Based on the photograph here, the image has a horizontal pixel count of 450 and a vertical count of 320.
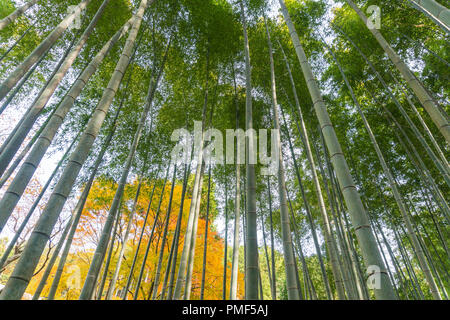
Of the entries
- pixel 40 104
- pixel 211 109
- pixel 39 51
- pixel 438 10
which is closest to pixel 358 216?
pixel 438 10

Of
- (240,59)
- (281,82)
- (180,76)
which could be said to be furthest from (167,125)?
(281,82)

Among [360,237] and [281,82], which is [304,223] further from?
[360,237]

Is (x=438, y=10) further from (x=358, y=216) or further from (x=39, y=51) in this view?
(x=39, y=51)

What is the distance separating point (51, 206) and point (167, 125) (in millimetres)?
4808

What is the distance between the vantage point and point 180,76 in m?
5.66

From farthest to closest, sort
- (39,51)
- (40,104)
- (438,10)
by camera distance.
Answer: (39,51) < (40,104) < (438,10)

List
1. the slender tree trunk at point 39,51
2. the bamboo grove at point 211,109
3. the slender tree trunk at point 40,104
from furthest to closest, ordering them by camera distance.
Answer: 1. the bamboo grove at point 211,109
2. the slender tree trunk at point 39,51
3. the slender tree trunk at point 40,104

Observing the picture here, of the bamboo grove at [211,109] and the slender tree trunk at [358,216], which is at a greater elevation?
the bamboo grove at [211,109]

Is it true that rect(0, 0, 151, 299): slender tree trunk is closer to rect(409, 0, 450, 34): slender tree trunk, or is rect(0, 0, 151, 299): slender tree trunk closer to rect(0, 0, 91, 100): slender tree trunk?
rect(0, 0, 91, 100): slender tree trunk

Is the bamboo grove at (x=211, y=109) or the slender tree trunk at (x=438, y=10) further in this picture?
the bamboo grove at (x=211, y=109)

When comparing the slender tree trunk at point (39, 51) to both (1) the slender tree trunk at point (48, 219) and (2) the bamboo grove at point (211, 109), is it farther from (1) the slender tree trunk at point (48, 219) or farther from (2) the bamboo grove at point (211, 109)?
(1) the slender tree trunk at point (48, 219)

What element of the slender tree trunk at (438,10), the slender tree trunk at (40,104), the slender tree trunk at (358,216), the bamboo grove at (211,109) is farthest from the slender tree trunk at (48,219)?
the slender tree trunk at (438,10)

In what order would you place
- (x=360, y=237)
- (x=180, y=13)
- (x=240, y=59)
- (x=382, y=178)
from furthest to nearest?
(x=382, y=178) < (x=240, y=59) < (x=180, y=13) < (x=360, y=237)

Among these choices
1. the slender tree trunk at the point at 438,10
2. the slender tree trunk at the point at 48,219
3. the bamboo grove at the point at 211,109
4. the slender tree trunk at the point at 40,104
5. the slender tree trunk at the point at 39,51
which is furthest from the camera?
the bamboo grove at the point at 211,109
